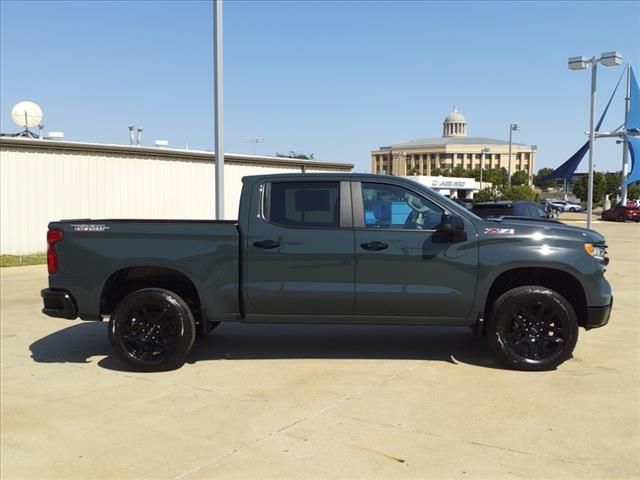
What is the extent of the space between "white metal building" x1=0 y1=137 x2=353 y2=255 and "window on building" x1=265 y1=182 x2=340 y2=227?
12.7m

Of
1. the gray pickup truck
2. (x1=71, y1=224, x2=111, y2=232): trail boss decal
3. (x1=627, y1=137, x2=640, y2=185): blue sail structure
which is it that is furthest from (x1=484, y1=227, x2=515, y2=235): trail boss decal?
(x1=627, y1=137, x2=640, y2=185): blue sail structure

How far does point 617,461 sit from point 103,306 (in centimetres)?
462

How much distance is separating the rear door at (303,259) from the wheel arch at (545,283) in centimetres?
144

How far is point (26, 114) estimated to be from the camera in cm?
1983

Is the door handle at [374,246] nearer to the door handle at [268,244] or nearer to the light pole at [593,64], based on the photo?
the door handle at [268,244]

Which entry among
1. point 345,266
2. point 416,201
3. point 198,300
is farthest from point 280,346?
point 416,201

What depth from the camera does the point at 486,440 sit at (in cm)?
413

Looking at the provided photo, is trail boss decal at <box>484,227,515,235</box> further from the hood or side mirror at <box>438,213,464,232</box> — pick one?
side mirror at <box>438,213,464,232</box>

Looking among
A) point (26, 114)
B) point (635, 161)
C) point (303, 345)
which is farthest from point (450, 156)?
point (303, 345)

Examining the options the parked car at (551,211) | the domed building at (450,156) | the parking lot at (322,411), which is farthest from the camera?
the domed building at (450,156)

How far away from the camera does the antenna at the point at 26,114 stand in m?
19.8

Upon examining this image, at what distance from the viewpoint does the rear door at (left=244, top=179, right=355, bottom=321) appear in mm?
5703

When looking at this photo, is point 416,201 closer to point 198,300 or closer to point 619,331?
point 198,300

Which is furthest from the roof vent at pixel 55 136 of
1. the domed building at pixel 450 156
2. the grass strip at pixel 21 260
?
the domed building at pixel 450 156
